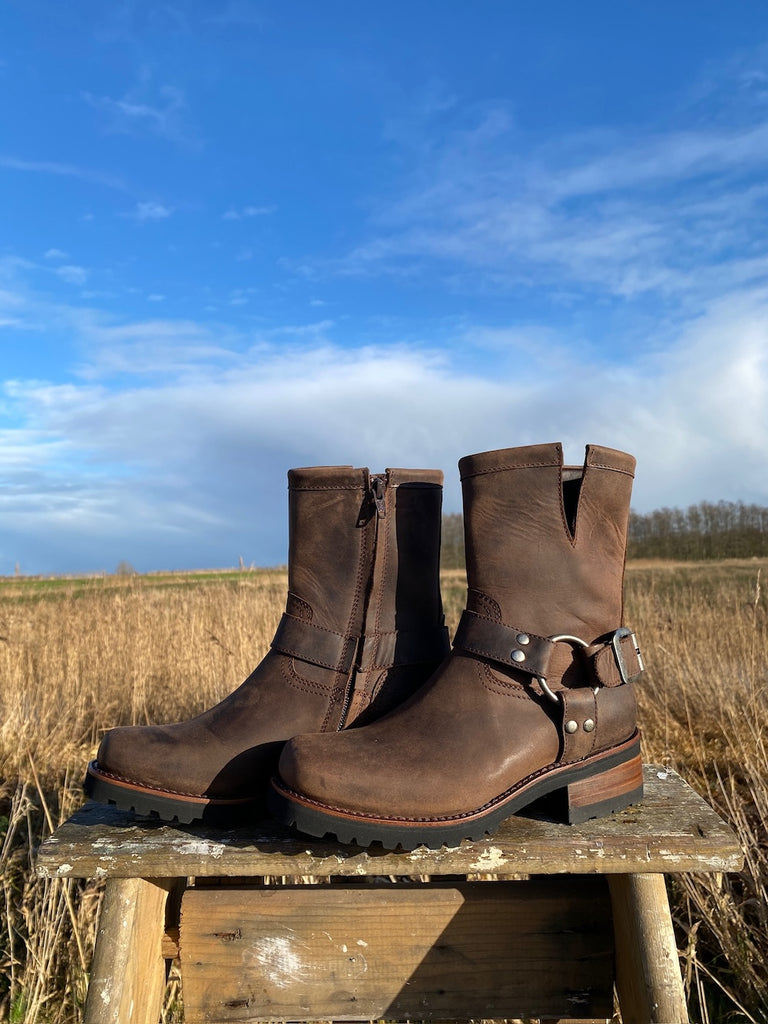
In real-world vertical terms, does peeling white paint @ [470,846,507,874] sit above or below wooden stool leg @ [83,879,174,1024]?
above

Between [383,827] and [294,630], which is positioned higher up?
[294,630]

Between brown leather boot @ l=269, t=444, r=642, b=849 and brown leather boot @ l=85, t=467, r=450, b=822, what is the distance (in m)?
0.16

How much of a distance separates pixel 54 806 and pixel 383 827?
2.86 m

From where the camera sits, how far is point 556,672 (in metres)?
1.22

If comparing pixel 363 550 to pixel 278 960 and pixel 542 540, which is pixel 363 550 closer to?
pixel 542 540

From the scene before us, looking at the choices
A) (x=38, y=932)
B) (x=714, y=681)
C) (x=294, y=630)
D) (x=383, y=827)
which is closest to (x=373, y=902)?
(x=383, y=827)

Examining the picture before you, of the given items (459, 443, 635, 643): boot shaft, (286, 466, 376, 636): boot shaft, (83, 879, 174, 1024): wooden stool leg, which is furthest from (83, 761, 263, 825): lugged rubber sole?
(459, 443, 635, 643): boot shaft

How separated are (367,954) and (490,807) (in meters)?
0.39

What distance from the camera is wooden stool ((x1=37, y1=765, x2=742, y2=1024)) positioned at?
1.16 meters

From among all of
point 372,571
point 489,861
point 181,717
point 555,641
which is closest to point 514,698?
point 555,641

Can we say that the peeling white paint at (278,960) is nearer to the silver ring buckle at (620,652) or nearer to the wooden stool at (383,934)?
the wooden stool at (383,934)

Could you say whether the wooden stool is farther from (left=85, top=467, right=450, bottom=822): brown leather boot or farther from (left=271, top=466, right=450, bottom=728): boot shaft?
(left=271, top=466, right=450, bottom=728): boot shaft

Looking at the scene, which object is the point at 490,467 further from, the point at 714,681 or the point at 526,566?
the point at 714,681

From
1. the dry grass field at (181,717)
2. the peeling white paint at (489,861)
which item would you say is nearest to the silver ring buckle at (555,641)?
the peeling white paint at (489,861)
